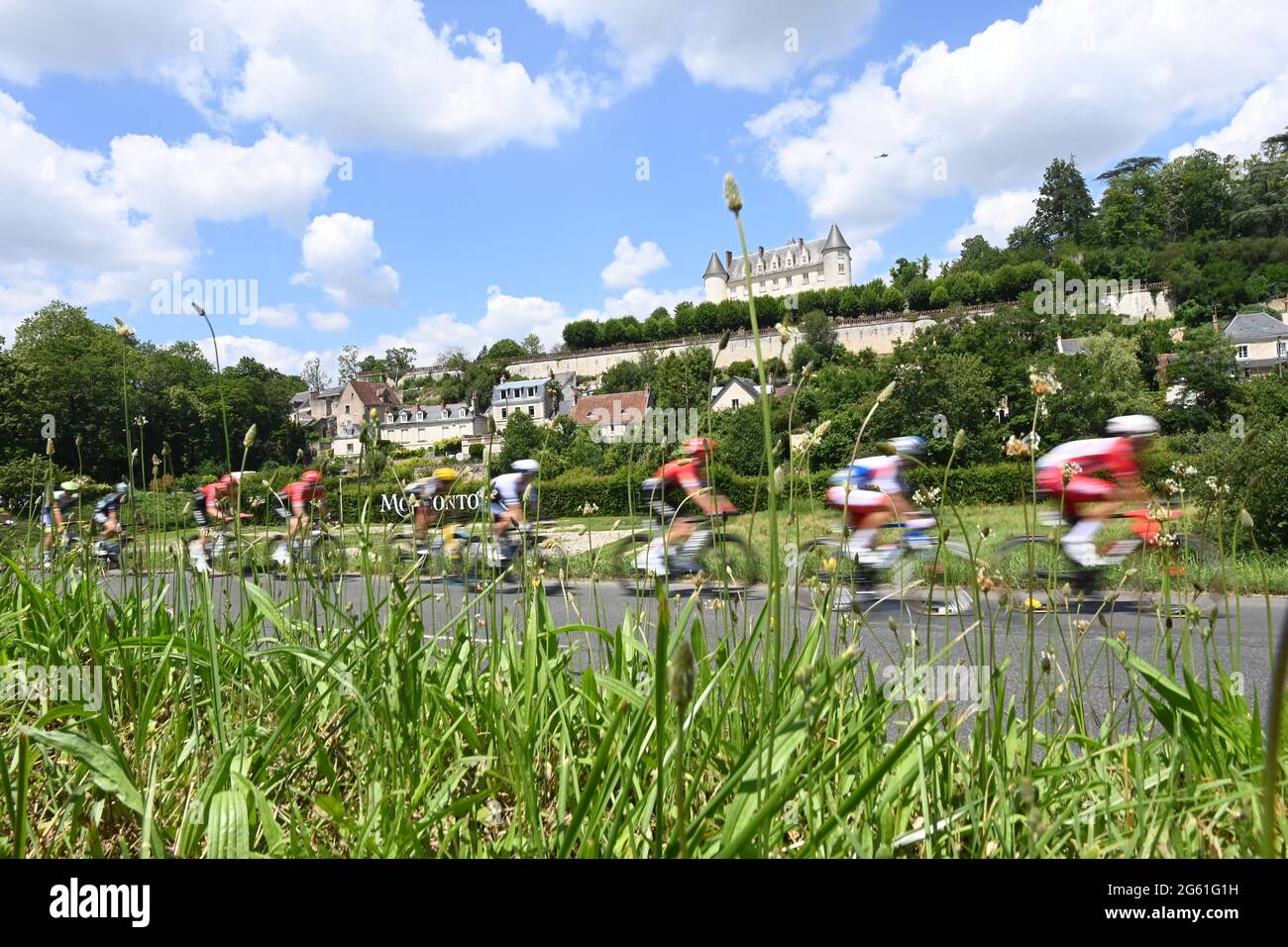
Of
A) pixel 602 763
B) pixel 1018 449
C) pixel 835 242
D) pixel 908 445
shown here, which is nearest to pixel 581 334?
pixel 908 445

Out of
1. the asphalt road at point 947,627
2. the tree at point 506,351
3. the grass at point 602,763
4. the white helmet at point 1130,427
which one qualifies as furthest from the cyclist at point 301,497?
the tree at point 506,351

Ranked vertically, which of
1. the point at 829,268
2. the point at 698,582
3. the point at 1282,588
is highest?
the point at 829,268

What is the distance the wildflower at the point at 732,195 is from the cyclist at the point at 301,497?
1898 mm

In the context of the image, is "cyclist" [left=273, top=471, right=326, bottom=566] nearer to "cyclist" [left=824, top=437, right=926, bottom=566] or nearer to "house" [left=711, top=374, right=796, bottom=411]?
"house" [left=711, top=374, right=796, bottom=411]

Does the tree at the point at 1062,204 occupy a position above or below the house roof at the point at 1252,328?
above

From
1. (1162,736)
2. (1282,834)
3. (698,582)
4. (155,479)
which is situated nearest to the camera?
(1282,834)

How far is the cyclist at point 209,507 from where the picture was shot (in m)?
2.63

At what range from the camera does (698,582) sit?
5.10 ft

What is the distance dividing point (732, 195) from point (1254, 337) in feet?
53.7

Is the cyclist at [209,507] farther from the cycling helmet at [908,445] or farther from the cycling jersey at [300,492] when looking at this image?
the cycling helmet at [908,445]

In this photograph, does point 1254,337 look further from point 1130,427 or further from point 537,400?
point 537,400

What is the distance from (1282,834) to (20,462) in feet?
18.5
